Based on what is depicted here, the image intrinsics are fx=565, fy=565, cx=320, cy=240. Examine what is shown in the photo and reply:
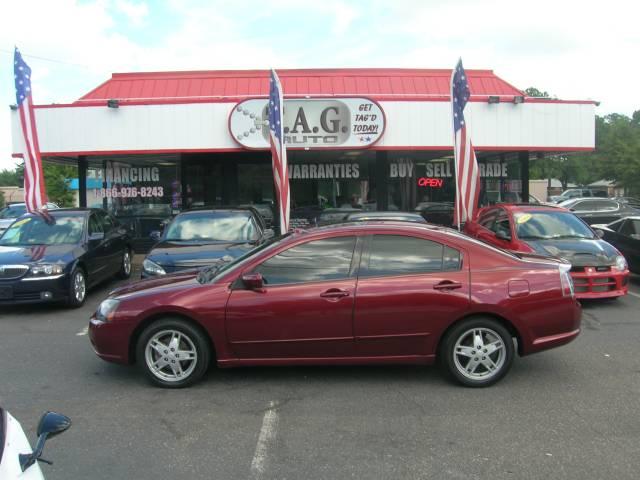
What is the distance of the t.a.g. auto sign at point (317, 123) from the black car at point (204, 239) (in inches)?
163

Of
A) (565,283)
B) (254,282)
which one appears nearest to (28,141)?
(254,282)

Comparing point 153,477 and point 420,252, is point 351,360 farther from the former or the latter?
point 153,477

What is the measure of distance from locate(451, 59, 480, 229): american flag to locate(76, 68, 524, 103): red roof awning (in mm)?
4300

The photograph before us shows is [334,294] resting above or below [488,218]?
below

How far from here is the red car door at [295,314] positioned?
4832 mm

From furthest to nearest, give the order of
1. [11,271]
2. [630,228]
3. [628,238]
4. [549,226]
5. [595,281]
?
[630,228]
[628,238]
[549,226]
[595,281]
[11,271]

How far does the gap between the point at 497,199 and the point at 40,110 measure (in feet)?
40.1

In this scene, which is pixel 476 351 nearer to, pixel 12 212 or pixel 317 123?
pixel 317 123

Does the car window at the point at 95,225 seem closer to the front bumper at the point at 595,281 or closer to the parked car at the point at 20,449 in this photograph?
the front bumper at the point at 595,281

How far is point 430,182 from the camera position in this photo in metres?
15.7

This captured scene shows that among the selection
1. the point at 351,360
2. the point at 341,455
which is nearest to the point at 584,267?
the point at 351,360

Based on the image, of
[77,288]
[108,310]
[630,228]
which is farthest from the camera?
[630,228]

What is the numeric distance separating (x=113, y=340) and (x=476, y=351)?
320 cm

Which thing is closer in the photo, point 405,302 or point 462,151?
point 405,302
